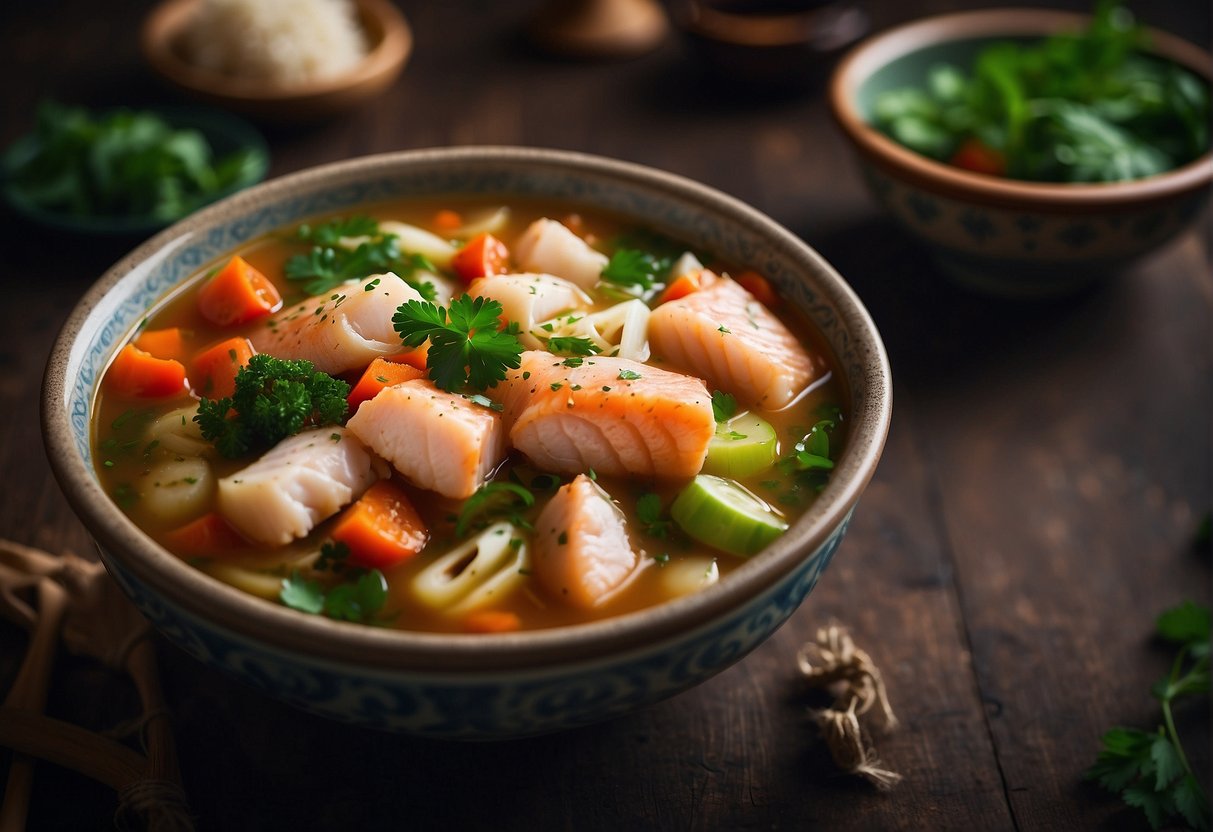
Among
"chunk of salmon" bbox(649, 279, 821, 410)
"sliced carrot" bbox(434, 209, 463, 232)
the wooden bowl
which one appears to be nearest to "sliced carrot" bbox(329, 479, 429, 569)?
"chunk of salmon" bbox(649, 279, 821, 410)

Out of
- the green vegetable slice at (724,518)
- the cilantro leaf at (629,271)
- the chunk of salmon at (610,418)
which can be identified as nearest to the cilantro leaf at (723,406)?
the chunk of salmon at (610,418)

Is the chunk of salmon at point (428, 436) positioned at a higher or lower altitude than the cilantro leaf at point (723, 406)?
higher

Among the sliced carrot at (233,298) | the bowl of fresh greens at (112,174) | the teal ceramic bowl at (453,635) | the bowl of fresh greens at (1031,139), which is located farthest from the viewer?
the bowl of fresh greens at (112,174)

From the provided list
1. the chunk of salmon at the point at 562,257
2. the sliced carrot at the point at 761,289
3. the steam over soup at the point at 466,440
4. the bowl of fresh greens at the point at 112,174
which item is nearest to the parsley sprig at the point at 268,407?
the steam over soup at the point at 466,440

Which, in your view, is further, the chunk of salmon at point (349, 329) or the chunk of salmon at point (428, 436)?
the chunk of salmon at point (349, 329)

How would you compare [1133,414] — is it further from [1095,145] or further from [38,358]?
[38,358]

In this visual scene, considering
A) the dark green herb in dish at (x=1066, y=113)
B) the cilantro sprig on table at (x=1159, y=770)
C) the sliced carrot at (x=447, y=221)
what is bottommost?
the cilantro sprig on table at (x=1159, y=770)

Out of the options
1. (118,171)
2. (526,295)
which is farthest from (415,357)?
(118,171)

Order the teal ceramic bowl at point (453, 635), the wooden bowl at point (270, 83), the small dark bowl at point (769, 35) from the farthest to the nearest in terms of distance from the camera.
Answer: the small dark bowl at point (769, 35) < the wooden bowl at point (270, 83) < the teal ceramic bowl at point (453, 635)

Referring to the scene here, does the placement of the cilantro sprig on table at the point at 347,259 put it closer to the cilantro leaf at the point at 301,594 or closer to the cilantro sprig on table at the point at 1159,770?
the cilantro leaf at the point at 301,594
